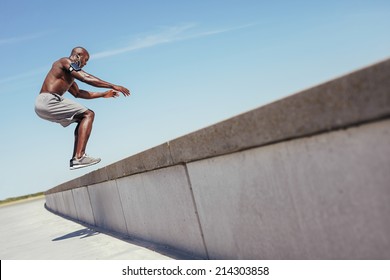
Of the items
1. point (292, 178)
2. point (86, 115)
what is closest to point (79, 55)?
point (86, 115)

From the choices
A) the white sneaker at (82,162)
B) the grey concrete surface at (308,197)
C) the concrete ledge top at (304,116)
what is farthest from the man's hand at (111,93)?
the grey concrete surface at (308,197)

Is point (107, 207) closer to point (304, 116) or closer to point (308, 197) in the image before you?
point (308, 197)

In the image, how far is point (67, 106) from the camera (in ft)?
18.1

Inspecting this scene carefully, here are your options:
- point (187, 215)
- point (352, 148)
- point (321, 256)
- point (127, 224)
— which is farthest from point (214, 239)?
point (127, 224)

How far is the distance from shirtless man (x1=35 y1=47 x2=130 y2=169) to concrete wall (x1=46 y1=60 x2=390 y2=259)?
7.19ft

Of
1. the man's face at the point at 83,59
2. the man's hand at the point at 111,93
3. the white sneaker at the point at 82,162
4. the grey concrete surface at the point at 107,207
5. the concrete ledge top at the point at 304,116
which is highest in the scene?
the man's face at the point at 83,59

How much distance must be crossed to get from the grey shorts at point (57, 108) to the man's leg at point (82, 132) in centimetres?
8

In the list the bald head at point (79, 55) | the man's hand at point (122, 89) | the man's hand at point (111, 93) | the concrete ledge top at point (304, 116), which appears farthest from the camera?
the man's hand at point (111, 93)

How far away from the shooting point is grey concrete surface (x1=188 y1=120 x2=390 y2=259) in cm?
170

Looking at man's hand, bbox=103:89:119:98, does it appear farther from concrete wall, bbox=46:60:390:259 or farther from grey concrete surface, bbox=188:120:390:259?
grey concrete surface, bbox=188:120:390:259

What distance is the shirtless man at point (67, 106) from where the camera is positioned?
539 cm

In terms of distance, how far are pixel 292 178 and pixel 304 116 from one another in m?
0.38

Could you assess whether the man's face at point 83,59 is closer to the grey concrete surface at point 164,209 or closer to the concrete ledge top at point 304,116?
the grey concrete surface at point 164,209

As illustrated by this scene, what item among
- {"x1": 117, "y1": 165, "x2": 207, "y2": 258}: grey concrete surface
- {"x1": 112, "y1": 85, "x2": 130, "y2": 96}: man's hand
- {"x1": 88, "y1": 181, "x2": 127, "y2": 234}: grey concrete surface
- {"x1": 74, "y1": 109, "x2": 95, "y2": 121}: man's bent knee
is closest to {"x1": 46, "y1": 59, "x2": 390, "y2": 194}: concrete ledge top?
{"x1": 117, "y1": 165, "x2": 207, "y2": 258}: grey concrete surface
